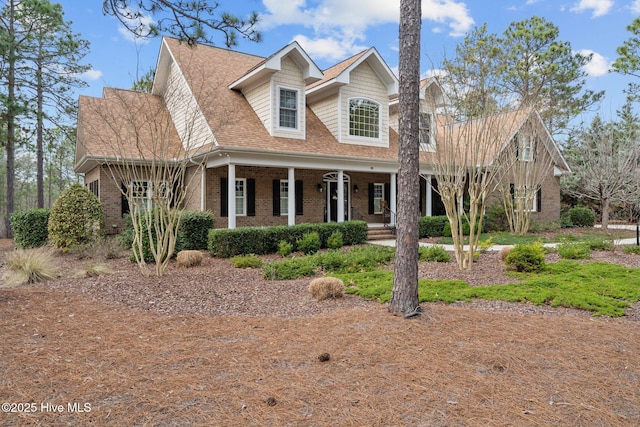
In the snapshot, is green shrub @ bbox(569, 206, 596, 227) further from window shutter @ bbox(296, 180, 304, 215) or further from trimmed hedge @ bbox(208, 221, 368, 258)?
window shutter @ bbox(296, 180, 304, 215)

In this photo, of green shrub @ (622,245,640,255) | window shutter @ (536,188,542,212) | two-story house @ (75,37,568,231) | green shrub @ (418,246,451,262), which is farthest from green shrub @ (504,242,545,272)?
window shutter @ (536,188,542,212)

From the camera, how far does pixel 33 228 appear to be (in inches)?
531

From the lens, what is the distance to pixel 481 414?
9.14 feet

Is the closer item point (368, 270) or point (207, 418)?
point (207, 418)

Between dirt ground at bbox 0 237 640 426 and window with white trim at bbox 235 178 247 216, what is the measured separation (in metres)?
9.10

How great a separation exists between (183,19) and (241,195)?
884 cm

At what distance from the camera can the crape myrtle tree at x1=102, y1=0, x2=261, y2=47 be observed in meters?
6.32

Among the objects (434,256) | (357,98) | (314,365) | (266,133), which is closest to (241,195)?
(266,133)

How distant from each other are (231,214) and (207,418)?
1018 centimetres

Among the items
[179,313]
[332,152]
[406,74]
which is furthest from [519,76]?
[179,313]

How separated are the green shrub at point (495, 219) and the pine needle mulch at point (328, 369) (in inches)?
532

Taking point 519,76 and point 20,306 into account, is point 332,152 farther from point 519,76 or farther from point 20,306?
point 519,76

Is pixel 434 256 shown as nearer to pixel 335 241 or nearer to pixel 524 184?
pixel 335 241

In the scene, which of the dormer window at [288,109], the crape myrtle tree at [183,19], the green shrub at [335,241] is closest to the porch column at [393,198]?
the green shrub at [335,241]
